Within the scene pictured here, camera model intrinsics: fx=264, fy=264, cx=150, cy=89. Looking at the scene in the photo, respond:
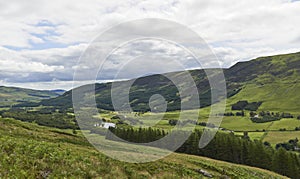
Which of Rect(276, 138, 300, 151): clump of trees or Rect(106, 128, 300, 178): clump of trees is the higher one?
Rect(106, 128, 300, 178): clump of trees

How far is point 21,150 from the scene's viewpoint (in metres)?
25.0

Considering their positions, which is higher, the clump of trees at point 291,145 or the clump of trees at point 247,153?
the clump of trees at point 247,153

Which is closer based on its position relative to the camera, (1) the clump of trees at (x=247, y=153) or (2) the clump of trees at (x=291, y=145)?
(1) the clump of trees at (x=247, y=153)

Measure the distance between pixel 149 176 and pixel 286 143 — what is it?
173 meters

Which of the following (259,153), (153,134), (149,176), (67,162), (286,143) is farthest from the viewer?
(286,143)

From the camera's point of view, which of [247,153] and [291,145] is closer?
[247,153]

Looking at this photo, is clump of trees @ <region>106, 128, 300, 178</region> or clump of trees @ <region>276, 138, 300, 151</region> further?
clump of trees @ <region>276, 138, 300, 151</region>

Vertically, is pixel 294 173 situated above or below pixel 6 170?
below

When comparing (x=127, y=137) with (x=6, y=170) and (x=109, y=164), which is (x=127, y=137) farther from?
(x=6, y=170)

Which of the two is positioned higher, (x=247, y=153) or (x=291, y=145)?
(x=247, y=153)

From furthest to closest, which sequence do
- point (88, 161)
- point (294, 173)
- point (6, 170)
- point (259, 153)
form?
point (259, 153)
point (294, 173)
point (88, 161)
point (6, 170)

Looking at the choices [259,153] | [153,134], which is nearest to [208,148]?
[259,153]

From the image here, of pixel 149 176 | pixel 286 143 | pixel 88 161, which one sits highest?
pixel 88 161

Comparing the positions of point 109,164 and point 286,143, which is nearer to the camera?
point 109,164
